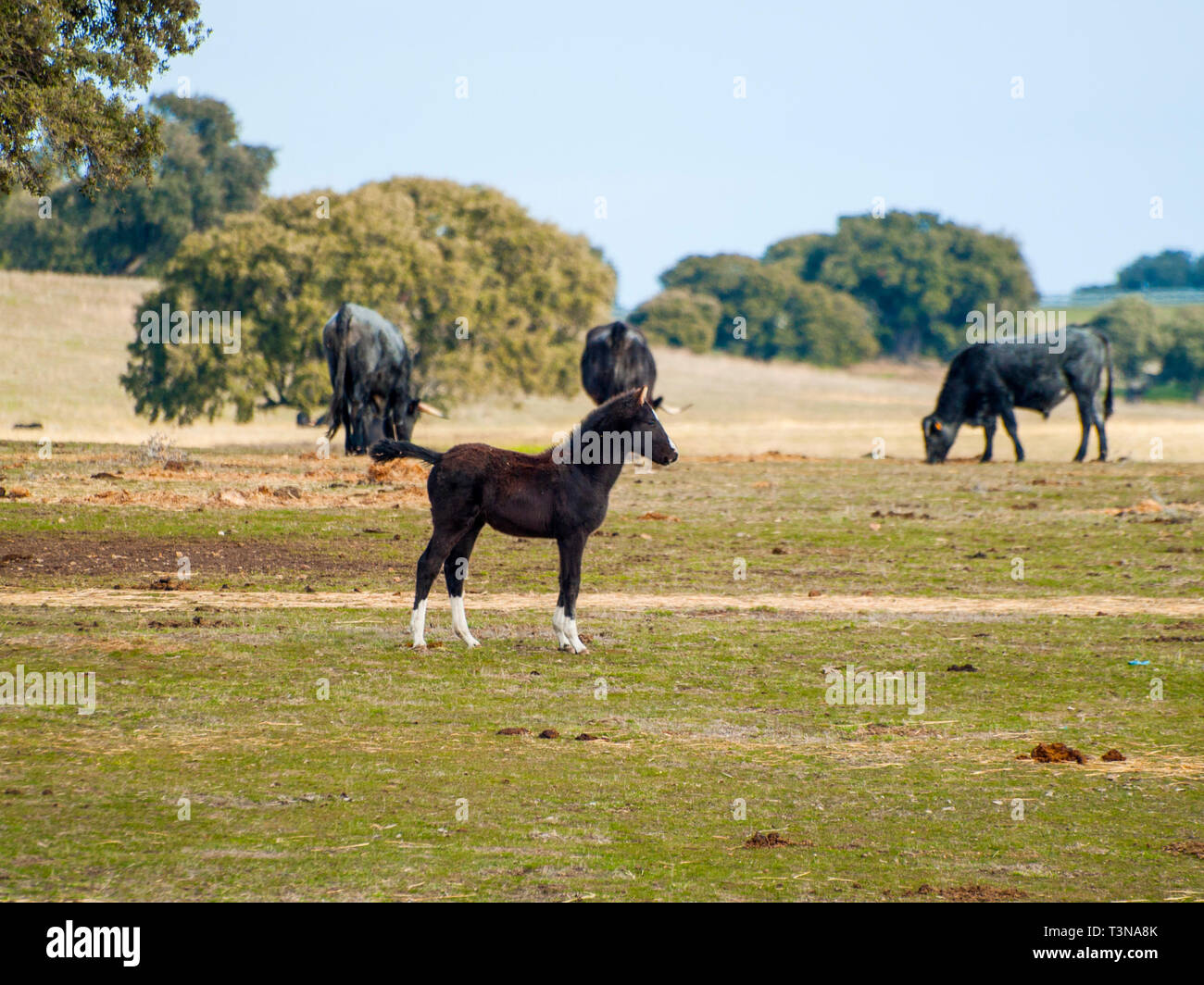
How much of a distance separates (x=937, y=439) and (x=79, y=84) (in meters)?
20.8

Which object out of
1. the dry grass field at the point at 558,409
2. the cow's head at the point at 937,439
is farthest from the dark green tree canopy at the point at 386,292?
the cow's head at the point at 937,439

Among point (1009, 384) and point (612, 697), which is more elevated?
point (1009, 384)

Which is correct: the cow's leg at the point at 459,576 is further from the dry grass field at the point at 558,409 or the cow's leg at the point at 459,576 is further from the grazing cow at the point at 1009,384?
the dry grass field at the point at 558,409

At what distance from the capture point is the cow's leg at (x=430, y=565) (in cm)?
1466

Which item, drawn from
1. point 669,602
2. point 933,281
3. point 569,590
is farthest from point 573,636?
point 933,281

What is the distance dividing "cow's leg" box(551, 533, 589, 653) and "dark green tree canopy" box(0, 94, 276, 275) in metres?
87.3

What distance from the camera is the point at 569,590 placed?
14.9 m

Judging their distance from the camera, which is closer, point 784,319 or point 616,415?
point 616,415

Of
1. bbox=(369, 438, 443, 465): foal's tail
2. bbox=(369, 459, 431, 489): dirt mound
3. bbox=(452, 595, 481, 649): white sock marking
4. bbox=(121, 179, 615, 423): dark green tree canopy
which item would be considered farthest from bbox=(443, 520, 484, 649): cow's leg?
bbox=(121, 179, 615, 423): dark green tree canopy

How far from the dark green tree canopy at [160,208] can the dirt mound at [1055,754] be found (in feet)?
302

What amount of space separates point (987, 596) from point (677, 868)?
1237 cm

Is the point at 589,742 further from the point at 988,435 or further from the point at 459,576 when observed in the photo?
the point at 988,435

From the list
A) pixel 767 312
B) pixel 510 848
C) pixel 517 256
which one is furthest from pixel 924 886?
pixel 767 312

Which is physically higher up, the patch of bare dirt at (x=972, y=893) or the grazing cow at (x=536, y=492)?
the grazing cow at (x=536, y=492)
